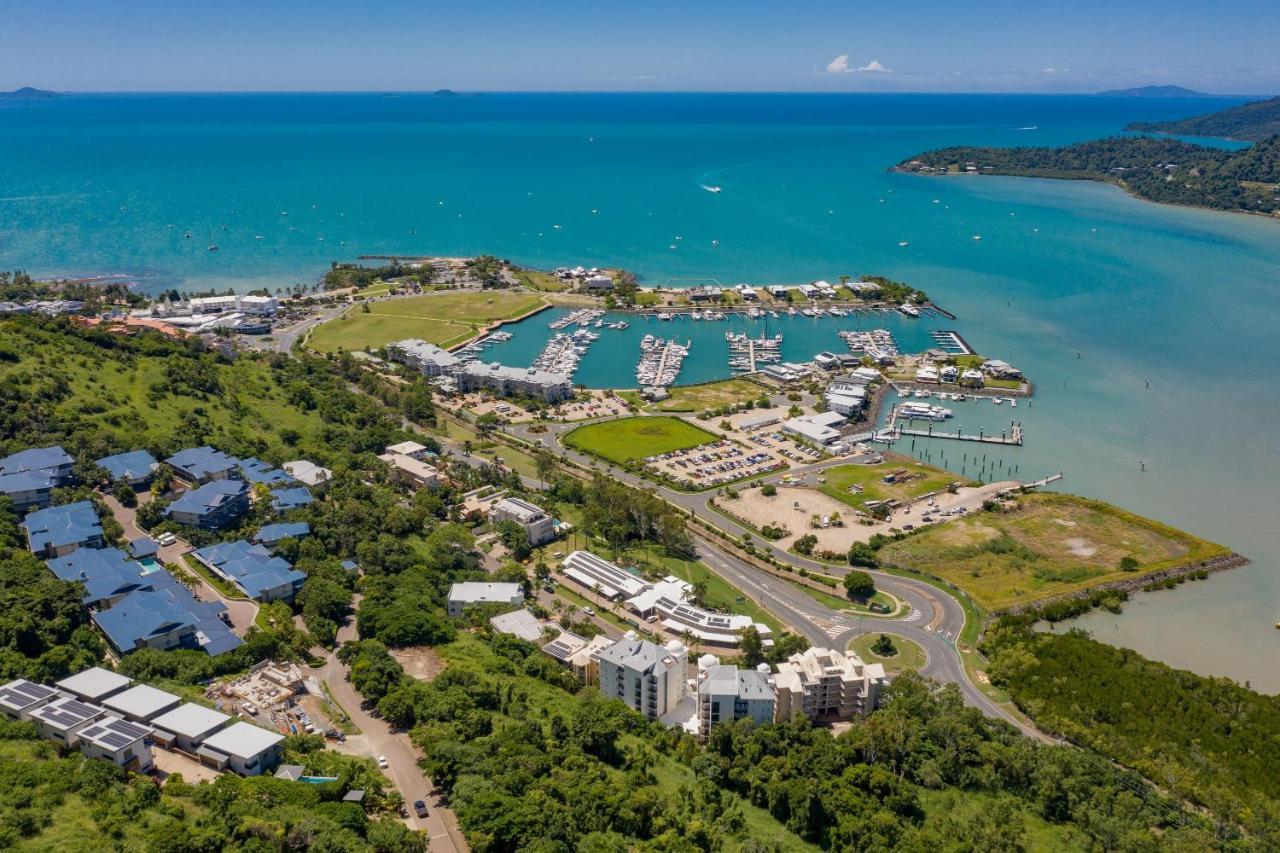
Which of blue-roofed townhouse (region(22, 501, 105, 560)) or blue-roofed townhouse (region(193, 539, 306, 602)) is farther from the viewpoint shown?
blue-roofed townhouse (region(22, 501, 105, 560))

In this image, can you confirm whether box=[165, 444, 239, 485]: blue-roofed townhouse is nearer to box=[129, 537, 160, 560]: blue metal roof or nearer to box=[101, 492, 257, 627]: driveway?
box=[101, 492, 257, 627]: driveway

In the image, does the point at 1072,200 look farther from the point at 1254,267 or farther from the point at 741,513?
the point at 741,513

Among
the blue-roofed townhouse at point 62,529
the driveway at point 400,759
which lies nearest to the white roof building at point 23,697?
the driveway at point 400,759

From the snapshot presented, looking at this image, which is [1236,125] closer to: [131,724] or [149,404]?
[149,404]

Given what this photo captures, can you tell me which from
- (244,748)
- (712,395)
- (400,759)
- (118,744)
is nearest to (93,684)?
(118,744)

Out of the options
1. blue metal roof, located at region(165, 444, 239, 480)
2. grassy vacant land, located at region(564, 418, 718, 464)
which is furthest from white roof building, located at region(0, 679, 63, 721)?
grassy vacant land, located at region(564, 418, 718, 464)

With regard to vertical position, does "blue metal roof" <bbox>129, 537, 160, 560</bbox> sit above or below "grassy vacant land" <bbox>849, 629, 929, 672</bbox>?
above

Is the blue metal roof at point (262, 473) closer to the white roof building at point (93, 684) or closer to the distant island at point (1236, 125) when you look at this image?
the white roof building at point (93, 684)

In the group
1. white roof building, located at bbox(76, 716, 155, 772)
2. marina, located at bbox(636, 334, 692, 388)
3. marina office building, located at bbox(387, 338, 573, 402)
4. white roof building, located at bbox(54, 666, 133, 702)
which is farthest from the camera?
marina, located at bbox(636, 334, 692, 388)

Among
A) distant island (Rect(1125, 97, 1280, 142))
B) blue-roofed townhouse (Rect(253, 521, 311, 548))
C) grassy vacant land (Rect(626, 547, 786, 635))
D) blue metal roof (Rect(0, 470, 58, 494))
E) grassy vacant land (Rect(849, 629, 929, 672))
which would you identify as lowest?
grassy vacant land (Rect(849, 629, 929, 672))
